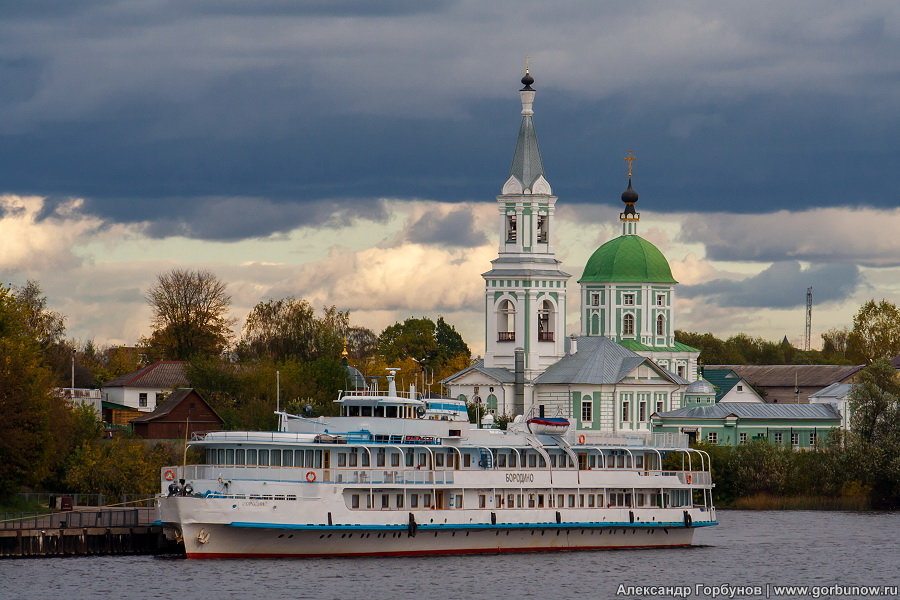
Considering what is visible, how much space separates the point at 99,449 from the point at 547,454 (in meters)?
25.7

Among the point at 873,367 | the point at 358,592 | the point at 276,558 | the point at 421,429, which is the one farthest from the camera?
the point at 873,367

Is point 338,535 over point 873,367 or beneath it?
beneath

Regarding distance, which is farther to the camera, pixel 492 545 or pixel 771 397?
pixel 771 397

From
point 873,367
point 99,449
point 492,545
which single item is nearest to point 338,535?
point 492,545

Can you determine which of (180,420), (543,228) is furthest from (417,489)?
(543,228)

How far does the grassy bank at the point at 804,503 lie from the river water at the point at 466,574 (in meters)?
27.3

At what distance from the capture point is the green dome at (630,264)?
172 metres

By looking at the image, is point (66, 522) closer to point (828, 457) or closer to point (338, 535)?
point (338, 535)

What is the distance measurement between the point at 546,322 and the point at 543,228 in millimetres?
7505

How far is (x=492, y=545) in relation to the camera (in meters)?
81.9

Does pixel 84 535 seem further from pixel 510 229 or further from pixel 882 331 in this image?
pixel 882 331

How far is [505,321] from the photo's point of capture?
A: 150 m

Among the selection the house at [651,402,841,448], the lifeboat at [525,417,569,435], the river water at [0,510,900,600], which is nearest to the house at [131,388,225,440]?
the lifeboat at [525,417,569,435]

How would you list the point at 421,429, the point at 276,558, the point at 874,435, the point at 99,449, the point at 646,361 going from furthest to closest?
1. the point at 646,361
2. the point at 874,435
3. the point at 99,449
4. the point at 421,429
5. the point at 276,558
